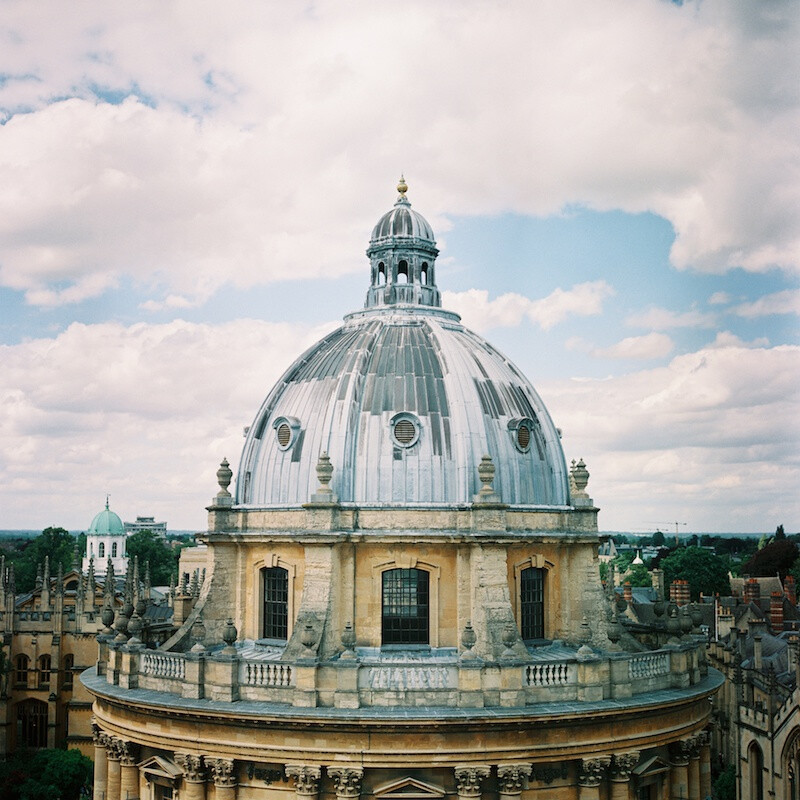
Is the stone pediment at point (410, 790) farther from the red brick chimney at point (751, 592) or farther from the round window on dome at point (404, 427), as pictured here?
the red brick chimney at point (751, 592)

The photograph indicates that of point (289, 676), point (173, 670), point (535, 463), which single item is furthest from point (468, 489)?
point (173, 670)

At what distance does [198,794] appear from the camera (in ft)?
102

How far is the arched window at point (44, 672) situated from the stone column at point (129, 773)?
38.4 meters

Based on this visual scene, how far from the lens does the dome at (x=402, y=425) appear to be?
34.2m

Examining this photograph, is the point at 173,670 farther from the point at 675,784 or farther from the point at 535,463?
the point at 675,784

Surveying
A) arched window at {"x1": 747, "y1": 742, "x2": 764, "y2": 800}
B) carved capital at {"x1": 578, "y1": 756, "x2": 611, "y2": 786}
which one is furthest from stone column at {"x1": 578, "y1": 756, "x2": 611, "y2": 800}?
arched window at {"x1": 747, "y1": 742, "x2": 764, "y2": 800}

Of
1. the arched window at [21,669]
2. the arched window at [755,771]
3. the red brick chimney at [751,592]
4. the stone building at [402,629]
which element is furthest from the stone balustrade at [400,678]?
the red brick chimney at [751,592]

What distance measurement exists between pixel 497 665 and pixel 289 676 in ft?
20.3

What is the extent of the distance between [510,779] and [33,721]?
49331mm

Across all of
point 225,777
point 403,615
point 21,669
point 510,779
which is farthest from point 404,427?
point 21,669

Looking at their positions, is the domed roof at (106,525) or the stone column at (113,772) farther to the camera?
the domed roof at (106,525)

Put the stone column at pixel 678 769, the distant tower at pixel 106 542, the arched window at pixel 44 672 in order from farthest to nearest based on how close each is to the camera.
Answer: the distant tower at pixel 106 542 → the arched window at pixel 44 672 → the stone column at pixel 678 769

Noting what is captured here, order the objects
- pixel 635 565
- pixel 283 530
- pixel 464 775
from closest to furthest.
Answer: pixel 464 775 < pixel 283 530 < pixel 635 565

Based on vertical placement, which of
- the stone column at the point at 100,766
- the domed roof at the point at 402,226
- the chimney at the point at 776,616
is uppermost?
the domed roof at the point at 402,226
